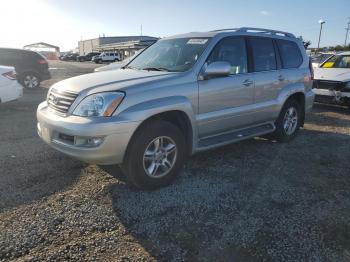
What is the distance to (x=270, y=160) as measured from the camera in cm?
545

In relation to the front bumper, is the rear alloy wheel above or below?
below

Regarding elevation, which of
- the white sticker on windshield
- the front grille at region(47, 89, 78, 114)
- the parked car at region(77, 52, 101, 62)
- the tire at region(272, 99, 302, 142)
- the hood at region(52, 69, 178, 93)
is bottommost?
the parked car at region(77, 52, 101, 62)

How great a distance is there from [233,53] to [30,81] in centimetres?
Result: 1087

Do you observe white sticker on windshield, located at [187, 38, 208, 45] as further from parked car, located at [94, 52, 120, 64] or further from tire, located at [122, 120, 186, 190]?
parked car, located at [94, 52, 120, 64]

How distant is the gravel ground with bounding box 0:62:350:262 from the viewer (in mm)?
3062

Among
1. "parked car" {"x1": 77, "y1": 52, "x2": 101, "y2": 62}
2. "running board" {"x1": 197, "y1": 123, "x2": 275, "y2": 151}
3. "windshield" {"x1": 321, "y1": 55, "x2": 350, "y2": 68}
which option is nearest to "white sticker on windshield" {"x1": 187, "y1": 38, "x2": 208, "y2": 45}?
"running board" {"x1": 197, "y1": 123, "x2": 275, "y2": 151}

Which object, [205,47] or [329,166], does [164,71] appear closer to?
[205,47]

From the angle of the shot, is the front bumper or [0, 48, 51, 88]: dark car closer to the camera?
the front bumper

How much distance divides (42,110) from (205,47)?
2.24 m

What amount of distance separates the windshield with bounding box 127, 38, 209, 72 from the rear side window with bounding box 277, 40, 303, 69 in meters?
1.81

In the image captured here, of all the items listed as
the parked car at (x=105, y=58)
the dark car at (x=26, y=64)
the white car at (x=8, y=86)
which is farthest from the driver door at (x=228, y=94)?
the parked car at (x=105, y=58)

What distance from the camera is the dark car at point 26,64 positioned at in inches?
523

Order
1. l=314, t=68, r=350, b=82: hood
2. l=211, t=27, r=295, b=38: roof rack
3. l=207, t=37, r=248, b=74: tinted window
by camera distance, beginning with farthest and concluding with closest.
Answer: l=314, t=68, r=350, b=82: hood → l=211, t=27, r=295, b=38: roof rack → l=207, t=37, r=248, b=74: tinted window

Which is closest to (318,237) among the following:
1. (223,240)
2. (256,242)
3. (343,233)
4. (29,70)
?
(343,233)
